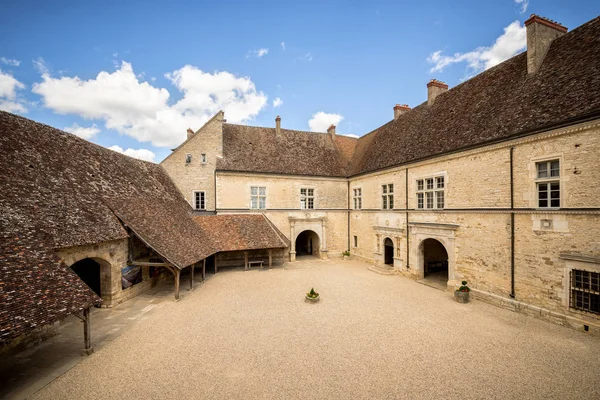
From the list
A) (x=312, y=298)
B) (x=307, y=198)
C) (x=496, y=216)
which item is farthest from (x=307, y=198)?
(x=496, y=216)

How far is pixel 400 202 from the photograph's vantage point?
16.4 meters

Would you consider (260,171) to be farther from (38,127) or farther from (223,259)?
(38,127)

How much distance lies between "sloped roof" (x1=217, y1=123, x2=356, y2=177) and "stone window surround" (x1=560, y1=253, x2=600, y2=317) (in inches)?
600

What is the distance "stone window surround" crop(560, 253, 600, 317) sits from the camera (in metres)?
8.31

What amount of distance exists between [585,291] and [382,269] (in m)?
9.56

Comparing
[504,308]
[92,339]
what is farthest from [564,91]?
[92,339]

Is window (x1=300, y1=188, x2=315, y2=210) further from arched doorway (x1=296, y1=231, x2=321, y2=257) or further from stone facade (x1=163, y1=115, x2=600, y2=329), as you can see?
stone facade (x1=163, y1=115, x2=600, y2=329)

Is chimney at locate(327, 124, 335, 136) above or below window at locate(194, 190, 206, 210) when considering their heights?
above

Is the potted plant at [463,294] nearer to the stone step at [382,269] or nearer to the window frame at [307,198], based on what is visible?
the stone step at [382,269]

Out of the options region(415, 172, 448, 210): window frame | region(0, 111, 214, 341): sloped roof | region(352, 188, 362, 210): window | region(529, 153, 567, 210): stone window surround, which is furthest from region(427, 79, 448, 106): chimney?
region(0, 111, 214, 341): sloped roof

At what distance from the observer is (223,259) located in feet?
62.2

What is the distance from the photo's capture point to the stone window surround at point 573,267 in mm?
8309

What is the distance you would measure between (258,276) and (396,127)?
14.4 metres

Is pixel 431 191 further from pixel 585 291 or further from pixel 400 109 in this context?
pixel 400 109
